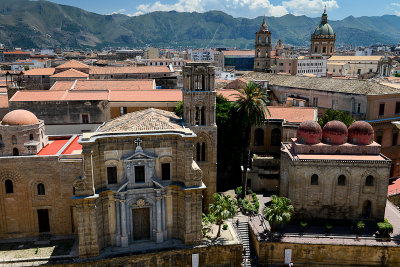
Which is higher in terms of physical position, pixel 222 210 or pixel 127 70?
pixel 127 70

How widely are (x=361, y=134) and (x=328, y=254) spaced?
42.5 ft

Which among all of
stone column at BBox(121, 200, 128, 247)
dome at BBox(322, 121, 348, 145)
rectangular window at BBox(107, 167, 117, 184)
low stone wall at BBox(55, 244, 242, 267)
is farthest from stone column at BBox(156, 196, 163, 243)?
dome at BBox(322, 121, 348, 145)

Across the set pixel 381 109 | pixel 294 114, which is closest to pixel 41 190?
pixel 294 114

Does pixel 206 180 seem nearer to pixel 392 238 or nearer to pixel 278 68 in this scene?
pixel 392 238

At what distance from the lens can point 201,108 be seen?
36.0 m

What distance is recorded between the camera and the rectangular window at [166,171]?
30.0 m

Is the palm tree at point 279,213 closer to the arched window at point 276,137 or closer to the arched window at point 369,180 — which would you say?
the arched window at point 369,180

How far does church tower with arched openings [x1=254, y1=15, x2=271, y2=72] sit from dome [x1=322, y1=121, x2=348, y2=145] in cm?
6297

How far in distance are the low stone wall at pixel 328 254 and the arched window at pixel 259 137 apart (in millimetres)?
17743

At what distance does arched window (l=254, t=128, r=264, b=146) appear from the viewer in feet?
155

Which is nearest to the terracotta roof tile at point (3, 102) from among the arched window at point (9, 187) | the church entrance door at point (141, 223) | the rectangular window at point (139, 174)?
the arched window at point (9, 187)

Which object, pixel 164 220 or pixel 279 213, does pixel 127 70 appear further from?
pixel 279 213

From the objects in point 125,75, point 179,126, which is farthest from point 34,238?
point 125,75

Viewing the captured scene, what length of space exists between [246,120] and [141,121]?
13.1 meters
